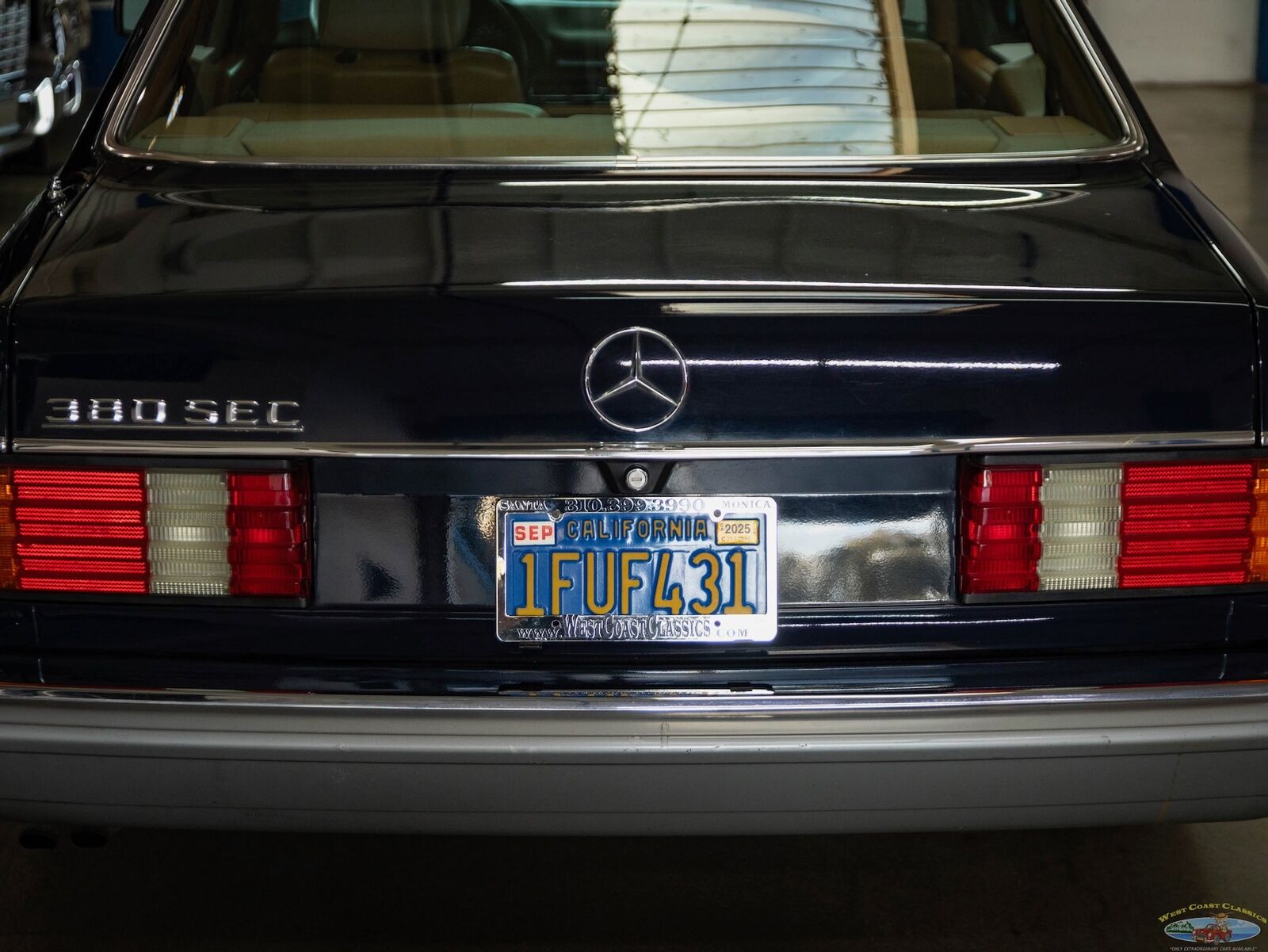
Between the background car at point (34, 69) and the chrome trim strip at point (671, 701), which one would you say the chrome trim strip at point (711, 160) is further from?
the background car at point (34, 69)

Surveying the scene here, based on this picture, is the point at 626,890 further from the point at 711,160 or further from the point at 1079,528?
the point at 711,160

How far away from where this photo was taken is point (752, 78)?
8.35 ft

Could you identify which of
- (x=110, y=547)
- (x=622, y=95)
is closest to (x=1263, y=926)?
(x=622, y=95)

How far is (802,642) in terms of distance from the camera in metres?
1.91

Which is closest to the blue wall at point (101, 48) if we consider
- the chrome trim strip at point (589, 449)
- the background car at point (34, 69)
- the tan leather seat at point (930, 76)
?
the background car at point (34, 69)

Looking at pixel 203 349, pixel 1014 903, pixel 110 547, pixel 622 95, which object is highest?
pixel 622 95

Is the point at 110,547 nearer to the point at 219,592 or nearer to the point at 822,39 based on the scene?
the point at 219,592

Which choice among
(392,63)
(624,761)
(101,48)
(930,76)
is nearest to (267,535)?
(624,761)

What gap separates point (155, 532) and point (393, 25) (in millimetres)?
1222

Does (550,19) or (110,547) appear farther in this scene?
(550,19)

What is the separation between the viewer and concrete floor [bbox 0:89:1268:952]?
241 centimetres

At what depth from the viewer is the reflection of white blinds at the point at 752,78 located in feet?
7.98

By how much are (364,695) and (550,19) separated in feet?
4.86

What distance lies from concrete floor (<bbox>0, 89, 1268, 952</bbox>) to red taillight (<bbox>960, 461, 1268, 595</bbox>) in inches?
30.7
